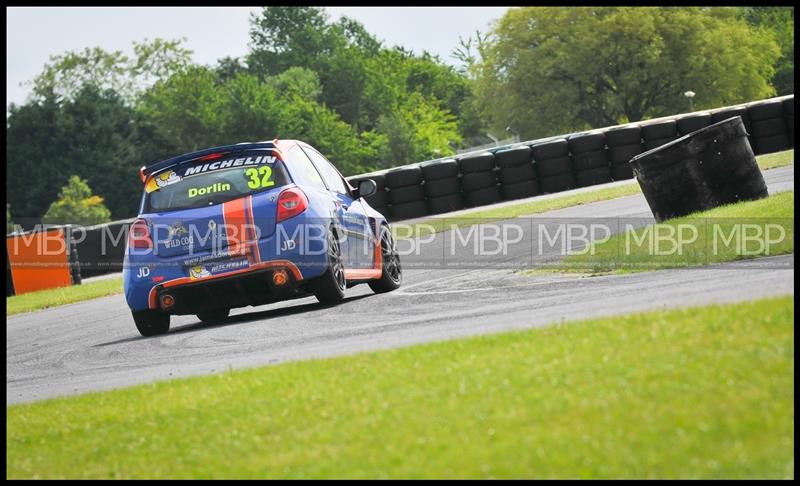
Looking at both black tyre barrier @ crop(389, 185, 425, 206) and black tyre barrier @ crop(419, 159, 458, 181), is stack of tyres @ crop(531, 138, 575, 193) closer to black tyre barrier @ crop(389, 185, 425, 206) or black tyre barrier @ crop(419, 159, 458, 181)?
black tyre barrier @ crop(419, 159, 458, 181)

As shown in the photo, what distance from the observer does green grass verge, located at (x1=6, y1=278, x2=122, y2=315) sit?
67.6ft

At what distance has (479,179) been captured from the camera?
28.6m

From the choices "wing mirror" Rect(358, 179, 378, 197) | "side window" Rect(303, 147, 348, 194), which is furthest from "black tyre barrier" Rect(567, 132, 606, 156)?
"wing mirror" Rect(358, 179, 378, 197)

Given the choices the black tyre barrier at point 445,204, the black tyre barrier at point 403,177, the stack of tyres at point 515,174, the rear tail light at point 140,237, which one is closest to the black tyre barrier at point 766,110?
the stack of tyres at point 515,174

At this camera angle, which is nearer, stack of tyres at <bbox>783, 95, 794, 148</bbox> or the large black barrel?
the large black barrel

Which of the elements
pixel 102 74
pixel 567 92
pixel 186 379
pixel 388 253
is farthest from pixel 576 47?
pixel 186 379

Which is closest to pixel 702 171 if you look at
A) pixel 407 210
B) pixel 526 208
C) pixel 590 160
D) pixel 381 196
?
pixel 526 208

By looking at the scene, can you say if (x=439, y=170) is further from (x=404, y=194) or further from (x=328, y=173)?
(x=328, y=173)

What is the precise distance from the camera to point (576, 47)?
76.9m

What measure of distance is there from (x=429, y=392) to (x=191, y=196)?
564 centimetres

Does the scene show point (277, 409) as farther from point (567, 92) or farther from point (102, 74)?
point (102, 74)

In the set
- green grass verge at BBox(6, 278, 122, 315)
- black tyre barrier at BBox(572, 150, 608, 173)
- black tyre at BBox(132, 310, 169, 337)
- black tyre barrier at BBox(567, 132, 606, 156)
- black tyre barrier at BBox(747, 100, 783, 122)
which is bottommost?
green grass verge at BBox(6, 278, 122, 315)

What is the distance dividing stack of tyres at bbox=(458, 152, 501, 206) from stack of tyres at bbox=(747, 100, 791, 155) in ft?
20.0

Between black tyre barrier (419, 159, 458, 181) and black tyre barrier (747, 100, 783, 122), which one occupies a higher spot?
black tyre barrier (747, 100, 783, 122)
